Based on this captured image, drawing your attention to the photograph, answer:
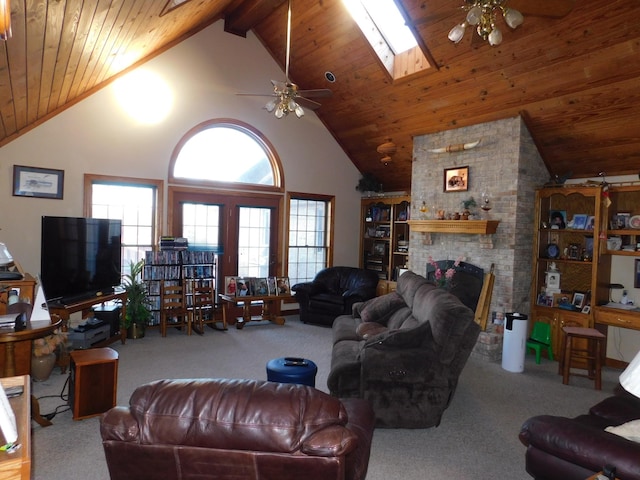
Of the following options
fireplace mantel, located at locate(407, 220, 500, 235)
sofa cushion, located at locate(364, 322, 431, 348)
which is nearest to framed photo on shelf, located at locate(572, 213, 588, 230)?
fireplace mantel, located at locate(407, 220, 500, 235)

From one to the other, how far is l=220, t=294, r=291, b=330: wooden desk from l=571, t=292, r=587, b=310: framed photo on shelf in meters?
4.07

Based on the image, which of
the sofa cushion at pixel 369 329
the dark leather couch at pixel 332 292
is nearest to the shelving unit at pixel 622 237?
the sofa cushion at pixel 369 329

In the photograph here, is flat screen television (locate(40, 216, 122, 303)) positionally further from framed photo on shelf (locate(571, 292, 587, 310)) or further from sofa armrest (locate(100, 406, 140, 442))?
framed photo on shelf (locate(571, 292, 587, 310))

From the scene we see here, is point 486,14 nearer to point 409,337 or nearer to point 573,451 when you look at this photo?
point 409,337

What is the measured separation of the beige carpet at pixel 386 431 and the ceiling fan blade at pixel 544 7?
3.20 metres

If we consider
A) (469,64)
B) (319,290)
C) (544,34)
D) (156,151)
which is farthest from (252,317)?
(544,34)

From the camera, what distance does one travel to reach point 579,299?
543 cm

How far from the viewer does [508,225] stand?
218 inches

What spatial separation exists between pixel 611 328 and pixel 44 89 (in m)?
6.97

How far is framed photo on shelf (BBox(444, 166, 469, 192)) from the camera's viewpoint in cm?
608

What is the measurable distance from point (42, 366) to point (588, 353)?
5.78 m

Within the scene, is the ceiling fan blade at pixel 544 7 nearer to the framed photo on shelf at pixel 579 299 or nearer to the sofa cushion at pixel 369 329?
the sofa cushion at pixel 369 329

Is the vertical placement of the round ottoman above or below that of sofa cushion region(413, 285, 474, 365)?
below

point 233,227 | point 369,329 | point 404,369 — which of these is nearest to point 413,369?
point 404,369
